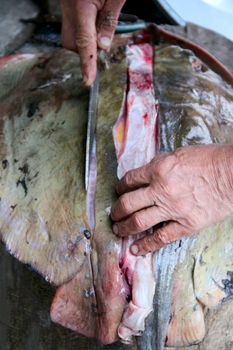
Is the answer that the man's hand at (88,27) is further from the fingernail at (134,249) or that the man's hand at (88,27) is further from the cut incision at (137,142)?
the fingernail at (134,249)

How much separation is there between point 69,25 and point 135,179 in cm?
75

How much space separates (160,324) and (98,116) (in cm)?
67

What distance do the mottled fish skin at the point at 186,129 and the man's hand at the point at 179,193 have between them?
11 cm

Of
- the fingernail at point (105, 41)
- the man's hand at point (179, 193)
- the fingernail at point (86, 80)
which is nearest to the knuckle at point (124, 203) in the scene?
the man's hand at point (179, 193)

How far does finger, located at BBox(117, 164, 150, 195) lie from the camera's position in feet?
5.62

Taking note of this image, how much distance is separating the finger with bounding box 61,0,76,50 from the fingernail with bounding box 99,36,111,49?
11 centimetres

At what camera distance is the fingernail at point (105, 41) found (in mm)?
2117

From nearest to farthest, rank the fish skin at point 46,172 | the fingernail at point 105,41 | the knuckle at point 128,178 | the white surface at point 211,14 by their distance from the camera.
A: the knuckle at point 128,178 < the fish skin at point 46,172 < the fingernail at point 105,41 < the white surface at point 211,14

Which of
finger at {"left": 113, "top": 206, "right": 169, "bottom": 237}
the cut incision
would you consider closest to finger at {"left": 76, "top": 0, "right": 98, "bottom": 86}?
the cut incision

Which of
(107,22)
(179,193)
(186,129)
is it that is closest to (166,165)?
(179,193)

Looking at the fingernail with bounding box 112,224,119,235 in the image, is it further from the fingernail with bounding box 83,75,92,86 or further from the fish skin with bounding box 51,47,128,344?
the fingernail with bounding box 83,75,92,86

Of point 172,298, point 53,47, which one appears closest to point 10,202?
point 172,298

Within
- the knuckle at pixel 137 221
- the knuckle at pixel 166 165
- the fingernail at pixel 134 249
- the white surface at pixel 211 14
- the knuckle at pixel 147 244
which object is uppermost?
the knuckle at pixel 166 165

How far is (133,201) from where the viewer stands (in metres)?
1.71
